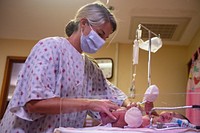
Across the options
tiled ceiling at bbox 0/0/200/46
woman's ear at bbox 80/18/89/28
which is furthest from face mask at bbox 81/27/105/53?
tiled ceiling at bbox 0/0/200/46

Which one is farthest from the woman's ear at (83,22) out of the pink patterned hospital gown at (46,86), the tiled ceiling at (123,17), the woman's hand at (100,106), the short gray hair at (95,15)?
the tiled ceiling at (123,17)

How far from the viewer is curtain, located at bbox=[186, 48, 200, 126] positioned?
31.4 inches

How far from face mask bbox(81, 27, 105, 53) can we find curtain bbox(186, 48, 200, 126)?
43 centimetres

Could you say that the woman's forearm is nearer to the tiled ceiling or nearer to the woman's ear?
the woman's ear

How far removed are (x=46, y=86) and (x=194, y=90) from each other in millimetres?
1443

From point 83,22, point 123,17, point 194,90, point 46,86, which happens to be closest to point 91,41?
point 83,22

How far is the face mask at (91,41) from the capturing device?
42.1 inches

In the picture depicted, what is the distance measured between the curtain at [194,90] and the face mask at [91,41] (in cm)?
43

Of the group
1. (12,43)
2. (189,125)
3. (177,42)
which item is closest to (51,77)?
(189,125)

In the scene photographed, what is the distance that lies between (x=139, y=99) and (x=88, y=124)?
20cm

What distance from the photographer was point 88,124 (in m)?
0.89

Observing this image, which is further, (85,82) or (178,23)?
(178,23)

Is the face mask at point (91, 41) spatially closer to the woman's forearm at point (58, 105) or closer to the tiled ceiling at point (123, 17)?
the woman's forearm at point (58, 105)

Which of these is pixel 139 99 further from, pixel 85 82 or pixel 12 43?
pixel 12 43
